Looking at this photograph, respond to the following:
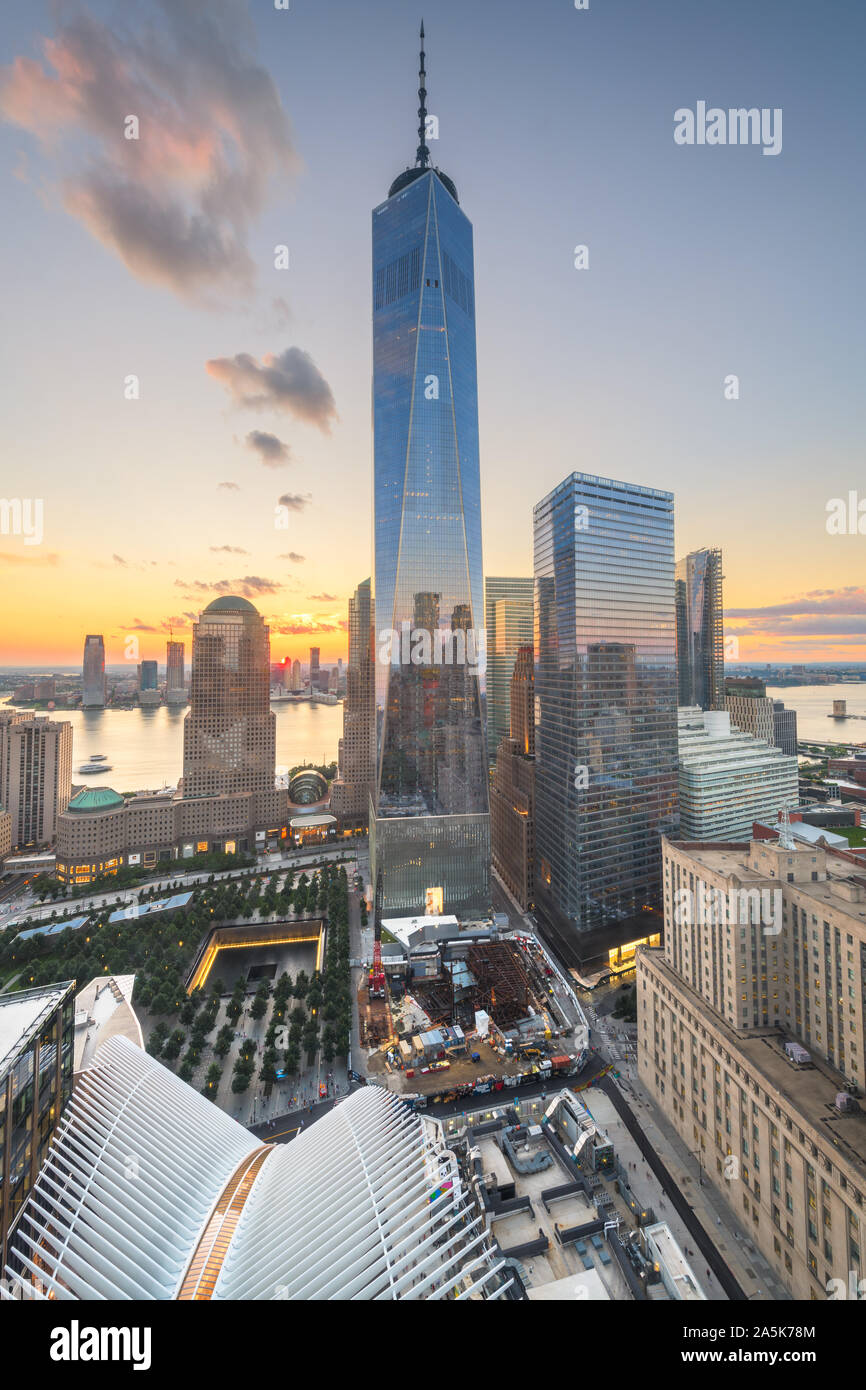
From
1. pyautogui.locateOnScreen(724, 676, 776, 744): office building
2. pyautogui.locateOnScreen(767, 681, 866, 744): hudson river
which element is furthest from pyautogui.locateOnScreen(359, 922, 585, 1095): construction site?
pyautogui.locateOnScreen(767, 681, 866, 744): hudson river

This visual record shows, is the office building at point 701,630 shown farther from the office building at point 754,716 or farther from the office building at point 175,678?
the office building at point 175,678

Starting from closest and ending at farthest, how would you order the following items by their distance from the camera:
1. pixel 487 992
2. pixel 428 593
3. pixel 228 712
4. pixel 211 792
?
pixel 487 992 < pixel 428 593 < pixel 211 792 < pixel 228 712

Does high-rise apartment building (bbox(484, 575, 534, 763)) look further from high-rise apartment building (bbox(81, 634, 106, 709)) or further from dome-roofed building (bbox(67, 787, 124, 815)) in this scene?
high-rise apartment building (bbox(81, 634, 106, 709))

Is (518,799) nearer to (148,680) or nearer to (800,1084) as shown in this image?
(800,1084)

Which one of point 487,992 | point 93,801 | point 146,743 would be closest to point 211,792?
point 93,801

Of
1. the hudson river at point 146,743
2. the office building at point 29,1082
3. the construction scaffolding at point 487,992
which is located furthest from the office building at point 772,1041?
the hudson river at point 146,743
